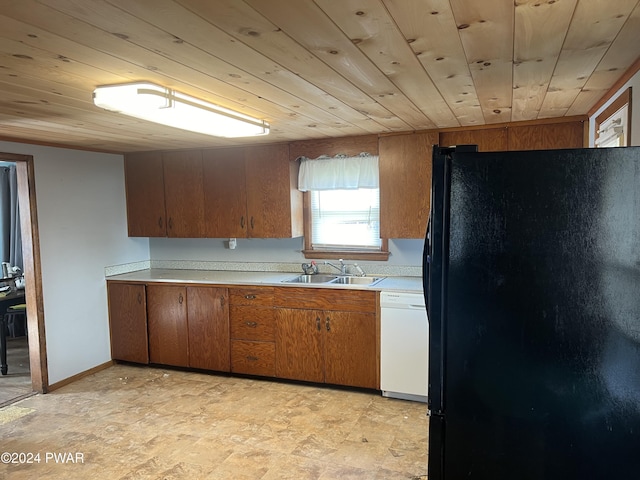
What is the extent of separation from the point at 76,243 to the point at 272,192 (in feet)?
6.23

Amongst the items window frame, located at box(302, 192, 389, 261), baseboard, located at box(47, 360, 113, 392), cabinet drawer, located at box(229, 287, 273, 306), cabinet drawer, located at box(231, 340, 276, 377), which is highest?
window frame, located at box(302, 192, 389, 261)

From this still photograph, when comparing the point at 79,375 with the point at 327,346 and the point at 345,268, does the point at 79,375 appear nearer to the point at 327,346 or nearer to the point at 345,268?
the point at 327,346

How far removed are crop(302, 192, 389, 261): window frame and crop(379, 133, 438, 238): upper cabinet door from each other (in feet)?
1.15

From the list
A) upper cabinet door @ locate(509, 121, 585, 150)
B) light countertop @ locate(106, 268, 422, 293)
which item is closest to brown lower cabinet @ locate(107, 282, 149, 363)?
light countertop @ locate(106, 268, 422, 293)

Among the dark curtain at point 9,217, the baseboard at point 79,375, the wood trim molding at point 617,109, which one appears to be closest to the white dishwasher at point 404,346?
the wood trim molding at point 617,109

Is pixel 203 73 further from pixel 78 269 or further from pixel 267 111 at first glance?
pixel 78 269

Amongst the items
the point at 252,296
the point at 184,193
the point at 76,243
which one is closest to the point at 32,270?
the point at 76,243

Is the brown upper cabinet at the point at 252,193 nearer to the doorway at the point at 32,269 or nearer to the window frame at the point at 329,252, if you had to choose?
the window frame at the point at 329,252

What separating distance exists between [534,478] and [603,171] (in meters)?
0.71

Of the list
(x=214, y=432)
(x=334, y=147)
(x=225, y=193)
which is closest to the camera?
(x=214, y=432)

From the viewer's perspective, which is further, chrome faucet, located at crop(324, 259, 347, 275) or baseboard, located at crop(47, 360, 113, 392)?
chrome faucet, located at crop(324, 259, 347, 275)

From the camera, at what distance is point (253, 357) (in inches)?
161

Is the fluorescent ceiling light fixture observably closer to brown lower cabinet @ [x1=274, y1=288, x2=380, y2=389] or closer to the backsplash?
brown lower cabinet @ [x1=274, y1=288, x2=380, y2=389]

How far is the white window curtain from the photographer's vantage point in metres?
4.04
